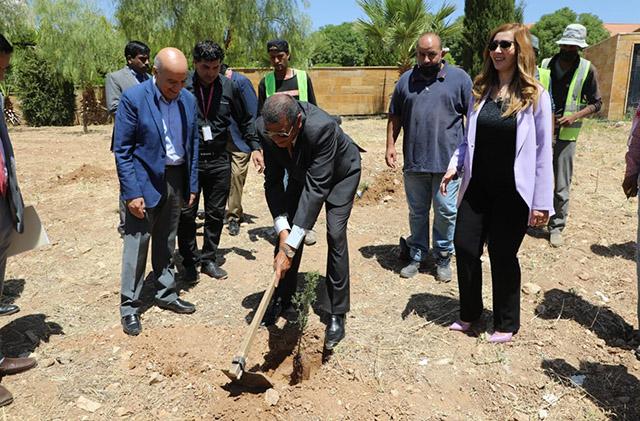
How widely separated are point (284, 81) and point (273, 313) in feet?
8.01

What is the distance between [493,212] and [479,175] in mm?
247

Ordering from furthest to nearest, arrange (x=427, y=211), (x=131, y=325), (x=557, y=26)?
(x=557, y=26), (x=427, y=211), (x=131, y=325)

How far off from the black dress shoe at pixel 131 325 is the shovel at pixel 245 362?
0.90 m

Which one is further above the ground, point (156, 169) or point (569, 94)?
point (569, 94)

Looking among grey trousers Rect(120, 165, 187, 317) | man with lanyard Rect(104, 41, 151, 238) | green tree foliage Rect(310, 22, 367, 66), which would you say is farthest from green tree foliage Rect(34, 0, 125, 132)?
green tree foliage Rect(310, 22, 367, 66)

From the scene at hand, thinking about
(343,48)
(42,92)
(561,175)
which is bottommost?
(561,175)

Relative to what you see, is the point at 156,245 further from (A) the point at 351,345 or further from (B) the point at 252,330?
(A) the point at 351,345

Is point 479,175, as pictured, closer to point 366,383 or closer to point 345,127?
point 366,383

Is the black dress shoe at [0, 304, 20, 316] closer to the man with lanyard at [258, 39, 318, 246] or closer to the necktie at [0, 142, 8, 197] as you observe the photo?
the necktie at [0, 142, 8, 197]

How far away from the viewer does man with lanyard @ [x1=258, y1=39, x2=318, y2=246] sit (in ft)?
16.0

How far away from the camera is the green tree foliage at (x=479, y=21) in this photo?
50.4 ft

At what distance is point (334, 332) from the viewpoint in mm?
A: 3342

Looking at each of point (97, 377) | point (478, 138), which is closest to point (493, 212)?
point (478, 138)

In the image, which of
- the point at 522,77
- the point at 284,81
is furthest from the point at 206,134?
the point at 522,77
